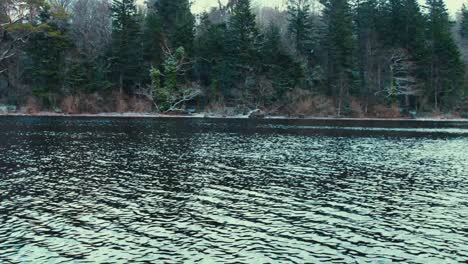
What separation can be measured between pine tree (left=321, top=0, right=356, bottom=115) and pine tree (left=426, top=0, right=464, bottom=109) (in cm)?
1794

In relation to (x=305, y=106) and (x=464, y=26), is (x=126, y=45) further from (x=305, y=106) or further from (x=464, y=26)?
(x=464, y=26)

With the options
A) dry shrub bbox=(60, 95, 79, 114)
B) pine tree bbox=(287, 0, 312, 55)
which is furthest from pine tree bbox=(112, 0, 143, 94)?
pine tree bbox=(287, 0, 312, 55)

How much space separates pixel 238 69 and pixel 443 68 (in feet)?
151

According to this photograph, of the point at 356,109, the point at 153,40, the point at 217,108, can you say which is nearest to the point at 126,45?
the point at 153,40

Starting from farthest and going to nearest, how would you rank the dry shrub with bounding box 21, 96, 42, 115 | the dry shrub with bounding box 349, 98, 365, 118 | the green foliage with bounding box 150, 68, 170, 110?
the dry shrub with bounding box 349, 98, 365, 118
the green foliage with bounding box 150, 68, 170, 110
the dry shrub with bounding box 21, 96, 42, 115

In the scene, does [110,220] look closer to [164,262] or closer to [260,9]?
[164,262]

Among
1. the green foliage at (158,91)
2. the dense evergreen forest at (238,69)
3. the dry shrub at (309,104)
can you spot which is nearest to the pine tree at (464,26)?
the dense evergreen forest at (238,69)

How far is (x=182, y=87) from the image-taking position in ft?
322

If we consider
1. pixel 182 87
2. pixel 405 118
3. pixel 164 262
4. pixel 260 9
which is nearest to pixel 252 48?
pixel 182 87

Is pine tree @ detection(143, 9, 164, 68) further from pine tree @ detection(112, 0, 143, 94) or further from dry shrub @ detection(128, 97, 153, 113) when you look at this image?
dry shrub @ detection(128, 97, 153, 113)

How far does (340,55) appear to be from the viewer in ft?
316

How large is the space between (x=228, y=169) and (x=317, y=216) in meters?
14.0

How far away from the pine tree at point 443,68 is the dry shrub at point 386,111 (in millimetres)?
9376

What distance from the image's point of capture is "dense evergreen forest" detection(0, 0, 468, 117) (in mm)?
95062
